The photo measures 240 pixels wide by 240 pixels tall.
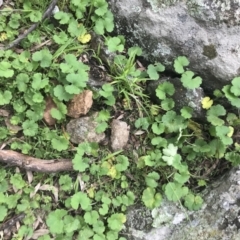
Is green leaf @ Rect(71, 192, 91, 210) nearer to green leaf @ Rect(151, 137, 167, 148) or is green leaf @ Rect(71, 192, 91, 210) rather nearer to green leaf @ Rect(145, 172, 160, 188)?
green leaf @ Rect(145, 172, 160, 188)

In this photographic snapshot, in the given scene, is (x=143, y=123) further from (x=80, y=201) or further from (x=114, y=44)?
(x=80, y=201)

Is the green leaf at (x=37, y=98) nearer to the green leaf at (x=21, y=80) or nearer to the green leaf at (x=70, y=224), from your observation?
the green leaf at (x=21, y=80)

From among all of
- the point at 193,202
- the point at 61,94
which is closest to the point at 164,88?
the point at 61,94

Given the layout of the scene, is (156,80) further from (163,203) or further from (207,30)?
(163,203)

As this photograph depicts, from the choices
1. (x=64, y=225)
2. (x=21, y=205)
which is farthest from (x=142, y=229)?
(x=21, y=205)

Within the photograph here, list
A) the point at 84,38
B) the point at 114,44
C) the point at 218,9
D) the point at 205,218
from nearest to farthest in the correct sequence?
1. the point at 218,9
2. the point at 205,218
3. the point at 114,44
4. the point at 84,38

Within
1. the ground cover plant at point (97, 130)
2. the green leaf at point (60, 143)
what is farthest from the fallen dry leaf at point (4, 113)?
the green leaf at point (60, 143)
